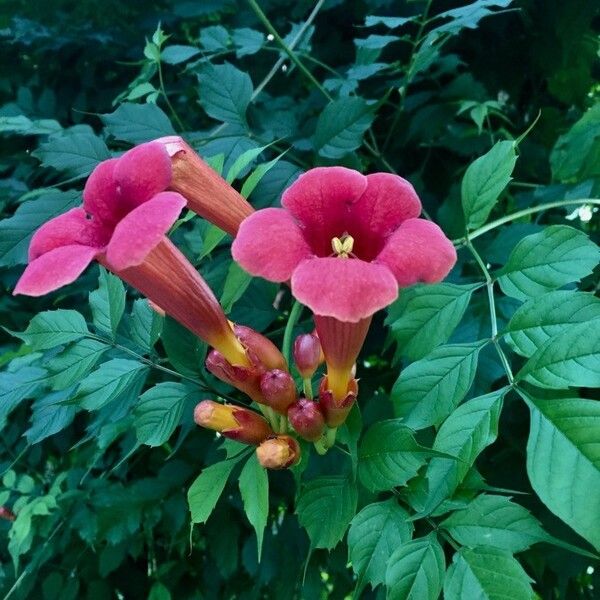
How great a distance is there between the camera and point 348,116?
5.16ft

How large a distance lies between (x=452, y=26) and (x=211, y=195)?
86cm

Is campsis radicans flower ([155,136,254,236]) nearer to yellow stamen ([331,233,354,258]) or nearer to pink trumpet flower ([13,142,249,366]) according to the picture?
pink trumpet flower ([13,142,249,366])

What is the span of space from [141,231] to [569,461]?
1.93 feet

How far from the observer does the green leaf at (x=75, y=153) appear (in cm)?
162

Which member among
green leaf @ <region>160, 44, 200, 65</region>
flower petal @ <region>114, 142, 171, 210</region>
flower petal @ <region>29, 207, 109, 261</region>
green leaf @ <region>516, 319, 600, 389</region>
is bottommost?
green leaf @ <region>160, 44, 200, 65</region>

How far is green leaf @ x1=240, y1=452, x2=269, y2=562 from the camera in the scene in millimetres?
1036

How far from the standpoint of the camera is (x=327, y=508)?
→ 1.05m

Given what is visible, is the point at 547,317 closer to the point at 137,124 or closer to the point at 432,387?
the point at 432,387

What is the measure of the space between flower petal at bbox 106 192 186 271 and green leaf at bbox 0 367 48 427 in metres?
0.73

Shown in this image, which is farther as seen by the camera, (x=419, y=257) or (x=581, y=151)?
(x=581, y=151)

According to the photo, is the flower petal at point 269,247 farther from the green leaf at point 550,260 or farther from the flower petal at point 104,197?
the green leaf at point 550,260

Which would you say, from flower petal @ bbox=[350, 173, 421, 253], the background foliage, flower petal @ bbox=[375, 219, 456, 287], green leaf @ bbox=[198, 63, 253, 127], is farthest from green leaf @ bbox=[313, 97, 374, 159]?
flower petal @ bbox=[375, 219, 456, 287]

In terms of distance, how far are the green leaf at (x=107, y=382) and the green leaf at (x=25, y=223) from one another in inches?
16.8

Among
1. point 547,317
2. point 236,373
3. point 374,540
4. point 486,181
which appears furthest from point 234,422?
point 486,181
